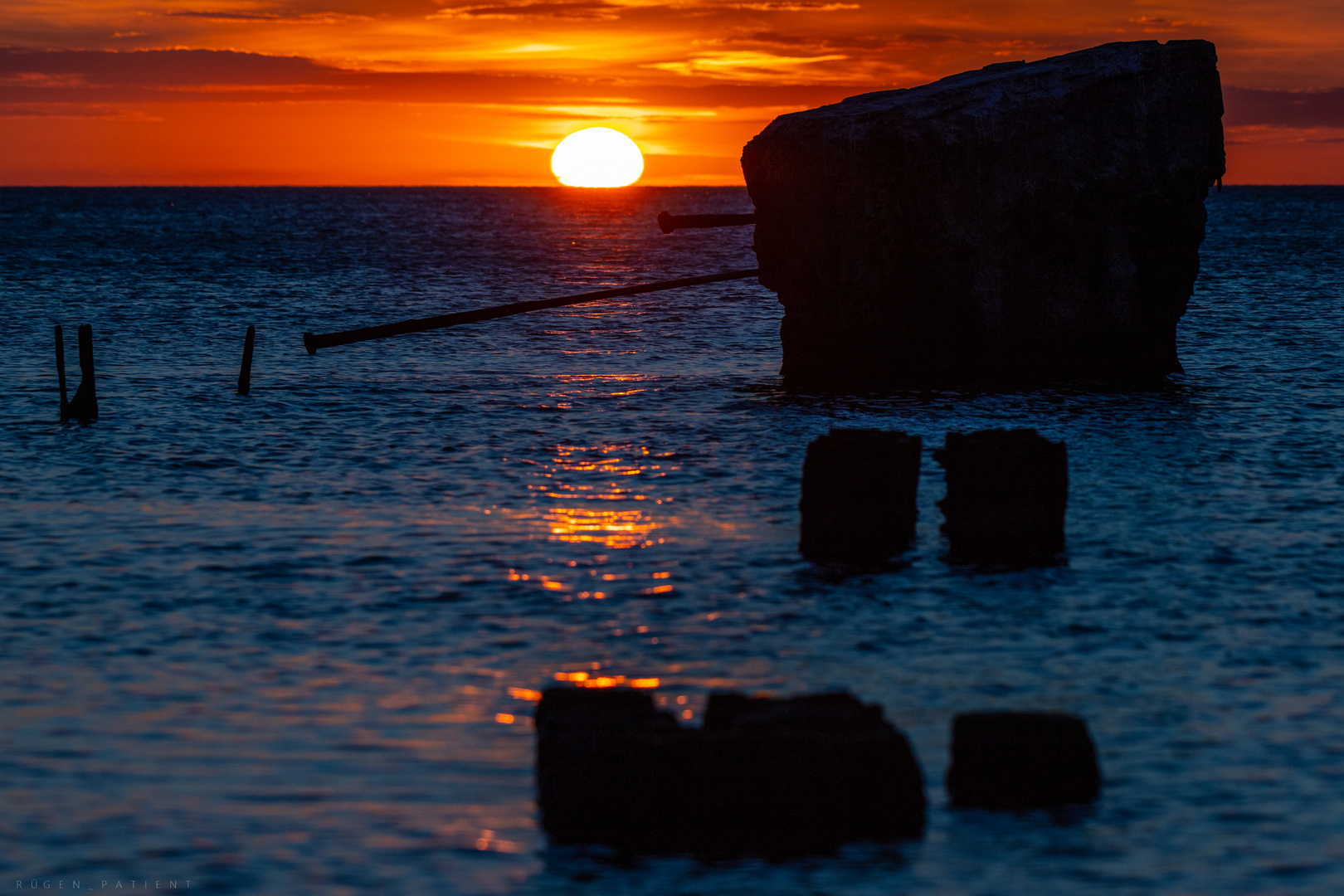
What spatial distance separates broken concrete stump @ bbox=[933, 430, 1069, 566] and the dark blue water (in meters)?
0.39

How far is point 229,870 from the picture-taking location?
6.58 m

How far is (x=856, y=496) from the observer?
12.2 m

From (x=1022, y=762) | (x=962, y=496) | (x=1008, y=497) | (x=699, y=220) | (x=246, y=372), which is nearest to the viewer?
(x=1022, y=762)

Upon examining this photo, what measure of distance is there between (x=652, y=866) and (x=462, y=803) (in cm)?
125

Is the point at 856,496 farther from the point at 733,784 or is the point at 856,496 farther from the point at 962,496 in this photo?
the point at 733,784

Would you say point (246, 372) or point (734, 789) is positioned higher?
point (246, 372)

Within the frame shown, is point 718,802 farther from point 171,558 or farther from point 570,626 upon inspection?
point 171,558

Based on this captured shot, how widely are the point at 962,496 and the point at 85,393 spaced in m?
14.3

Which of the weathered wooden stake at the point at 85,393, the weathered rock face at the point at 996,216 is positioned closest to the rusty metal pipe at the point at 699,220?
the weathered rock face at the point at 996,216

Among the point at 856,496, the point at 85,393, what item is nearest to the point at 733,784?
the point at 856,496

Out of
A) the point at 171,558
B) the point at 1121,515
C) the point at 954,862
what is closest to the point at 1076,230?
the point at 1121,515

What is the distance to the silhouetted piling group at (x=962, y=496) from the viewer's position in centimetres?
1210

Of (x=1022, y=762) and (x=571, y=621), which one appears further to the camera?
(x=571, y=621)

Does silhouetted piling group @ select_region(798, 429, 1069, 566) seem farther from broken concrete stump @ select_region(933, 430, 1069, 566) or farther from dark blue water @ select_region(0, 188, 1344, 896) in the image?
dark blue water @ select_region(0, 188, 1344, 896)
